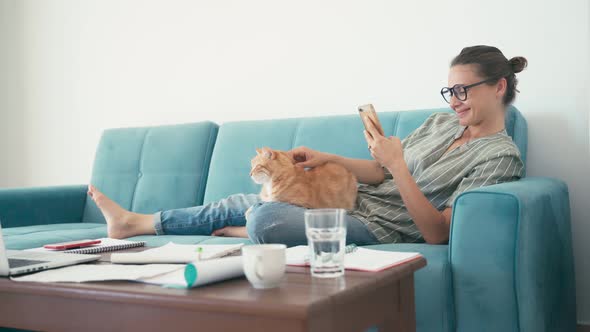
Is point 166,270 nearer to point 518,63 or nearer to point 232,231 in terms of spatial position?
point 232,231

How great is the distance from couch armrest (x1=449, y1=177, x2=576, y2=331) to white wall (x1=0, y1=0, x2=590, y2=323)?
78cm

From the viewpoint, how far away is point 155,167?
263cm

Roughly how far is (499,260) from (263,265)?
69cm

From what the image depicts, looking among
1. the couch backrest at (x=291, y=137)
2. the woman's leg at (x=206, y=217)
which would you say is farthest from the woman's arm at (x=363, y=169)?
the woman's leg at (x=206, y=217)

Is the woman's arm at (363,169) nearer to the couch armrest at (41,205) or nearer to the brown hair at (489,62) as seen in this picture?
the brown hair at (489,62)

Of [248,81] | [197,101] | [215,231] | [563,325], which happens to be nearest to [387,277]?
[563,325]

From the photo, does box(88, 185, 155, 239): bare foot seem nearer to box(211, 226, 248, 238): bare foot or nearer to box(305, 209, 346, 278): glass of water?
box(211, 226, 248, 238): bare foot

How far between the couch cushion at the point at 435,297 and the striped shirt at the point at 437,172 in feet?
0.95

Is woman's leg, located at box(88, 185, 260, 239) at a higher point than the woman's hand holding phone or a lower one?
lower

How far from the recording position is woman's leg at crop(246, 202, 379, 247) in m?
1.66

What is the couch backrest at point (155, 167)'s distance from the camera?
255 cm

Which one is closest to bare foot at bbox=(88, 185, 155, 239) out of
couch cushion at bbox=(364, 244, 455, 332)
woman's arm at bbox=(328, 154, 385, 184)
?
woman's arm at bbox=(328, 154, 385, 184)

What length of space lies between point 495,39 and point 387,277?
1.50 metres

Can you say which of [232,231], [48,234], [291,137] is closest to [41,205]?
[48,234]
